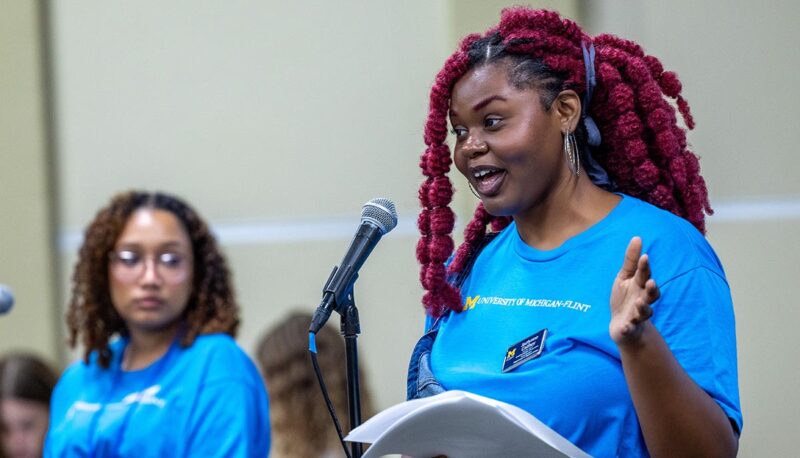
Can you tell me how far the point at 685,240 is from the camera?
2.01 metres

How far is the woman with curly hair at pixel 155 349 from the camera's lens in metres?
3.53

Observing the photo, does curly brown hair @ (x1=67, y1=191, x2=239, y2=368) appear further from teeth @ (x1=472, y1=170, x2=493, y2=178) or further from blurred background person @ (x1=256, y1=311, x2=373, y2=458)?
teeth @ (x1=472, y1=170, x2=493, y2=178)

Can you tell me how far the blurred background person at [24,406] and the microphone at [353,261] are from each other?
9.41 feet

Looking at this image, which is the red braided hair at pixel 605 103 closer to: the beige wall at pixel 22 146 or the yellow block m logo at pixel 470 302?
the yellow block m logo at pixel 470 302

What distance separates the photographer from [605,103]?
2270 millimetres

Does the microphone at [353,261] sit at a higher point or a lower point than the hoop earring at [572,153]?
lower

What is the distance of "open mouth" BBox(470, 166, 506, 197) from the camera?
84.7 inches

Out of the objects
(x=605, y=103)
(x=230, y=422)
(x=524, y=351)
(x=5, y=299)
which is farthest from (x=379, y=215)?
(x=230, y=422)

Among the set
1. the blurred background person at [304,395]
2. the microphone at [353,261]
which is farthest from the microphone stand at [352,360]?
the blurred background person at [304,395]

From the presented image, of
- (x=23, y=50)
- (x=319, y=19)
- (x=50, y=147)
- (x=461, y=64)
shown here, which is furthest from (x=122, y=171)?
(x=461, y=64)

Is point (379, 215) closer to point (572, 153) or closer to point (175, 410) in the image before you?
point (572, 153)

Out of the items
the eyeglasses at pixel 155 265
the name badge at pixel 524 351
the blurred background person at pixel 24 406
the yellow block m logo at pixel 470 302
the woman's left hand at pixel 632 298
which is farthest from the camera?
the blurred background person at pixel 24 406

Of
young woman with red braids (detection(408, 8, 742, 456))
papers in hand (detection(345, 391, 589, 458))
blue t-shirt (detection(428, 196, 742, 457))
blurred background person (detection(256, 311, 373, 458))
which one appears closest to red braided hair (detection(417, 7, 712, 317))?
young woman with red braids (detection(408, 8, 742, 456))

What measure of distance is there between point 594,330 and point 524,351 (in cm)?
15
